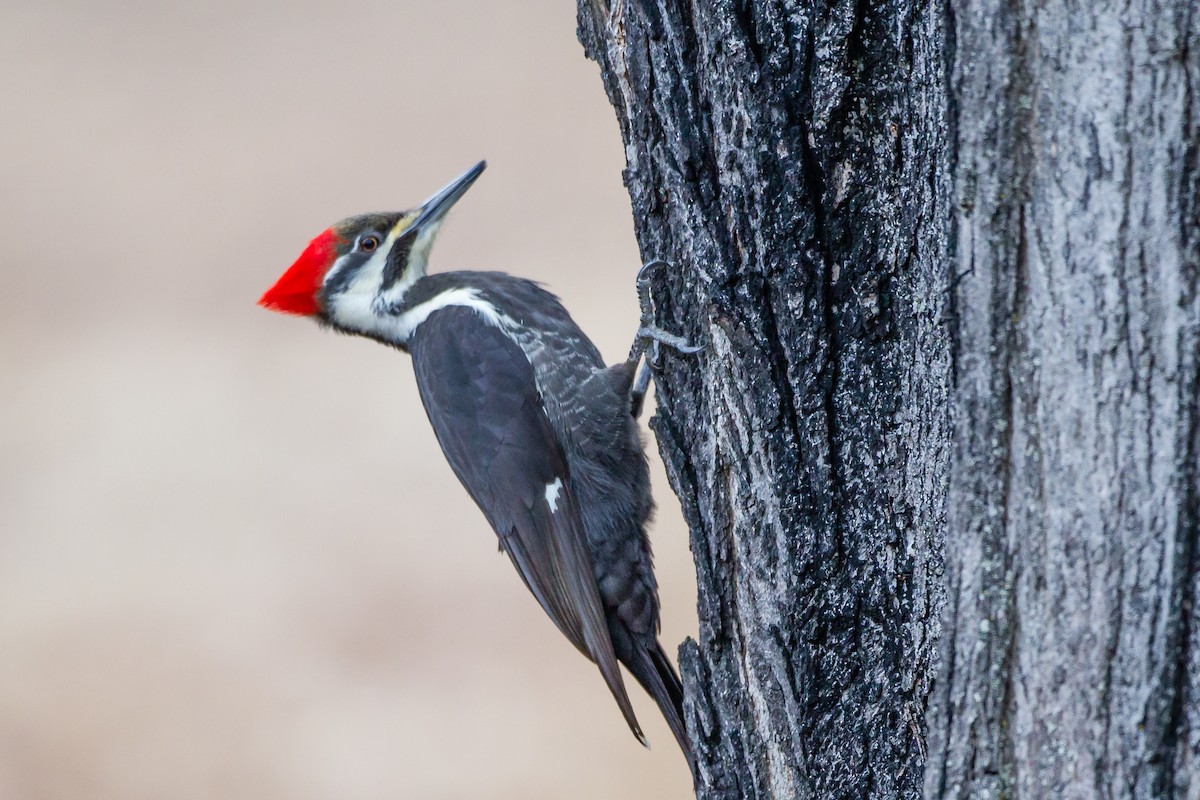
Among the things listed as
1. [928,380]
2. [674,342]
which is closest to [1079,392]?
[928,380]

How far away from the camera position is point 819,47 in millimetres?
1573

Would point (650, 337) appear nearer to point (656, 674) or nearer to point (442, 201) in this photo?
point (656, 674)

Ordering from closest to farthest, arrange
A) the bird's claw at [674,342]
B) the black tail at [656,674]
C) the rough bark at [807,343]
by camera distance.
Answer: the rough bark at [807,343] < the bird's claw at [674,342] < the black tail at [656,674]

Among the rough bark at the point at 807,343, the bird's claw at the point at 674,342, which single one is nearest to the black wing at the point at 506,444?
the bird's claw at the point at 674,342

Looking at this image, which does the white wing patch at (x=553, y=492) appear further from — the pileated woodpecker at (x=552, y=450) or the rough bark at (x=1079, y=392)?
the rough bark at (x=1079, y=392)

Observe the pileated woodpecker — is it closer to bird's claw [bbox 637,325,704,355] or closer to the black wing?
the black wing

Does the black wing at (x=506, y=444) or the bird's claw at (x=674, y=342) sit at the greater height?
the bird's claw at (x=674, y=342)

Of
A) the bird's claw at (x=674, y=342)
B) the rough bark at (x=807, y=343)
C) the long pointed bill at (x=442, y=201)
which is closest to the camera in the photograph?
the rough bark at (x=807, y=343)

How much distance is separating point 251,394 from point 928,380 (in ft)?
15.4

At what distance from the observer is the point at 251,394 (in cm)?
581

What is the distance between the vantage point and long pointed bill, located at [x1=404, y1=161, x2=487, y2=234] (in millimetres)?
3291

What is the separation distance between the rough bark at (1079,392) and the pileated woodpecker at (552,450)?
146 centimetres

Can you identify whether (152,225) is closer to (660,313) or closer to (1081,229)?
(660,313)

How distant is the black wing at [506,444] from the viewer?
2869 mm
